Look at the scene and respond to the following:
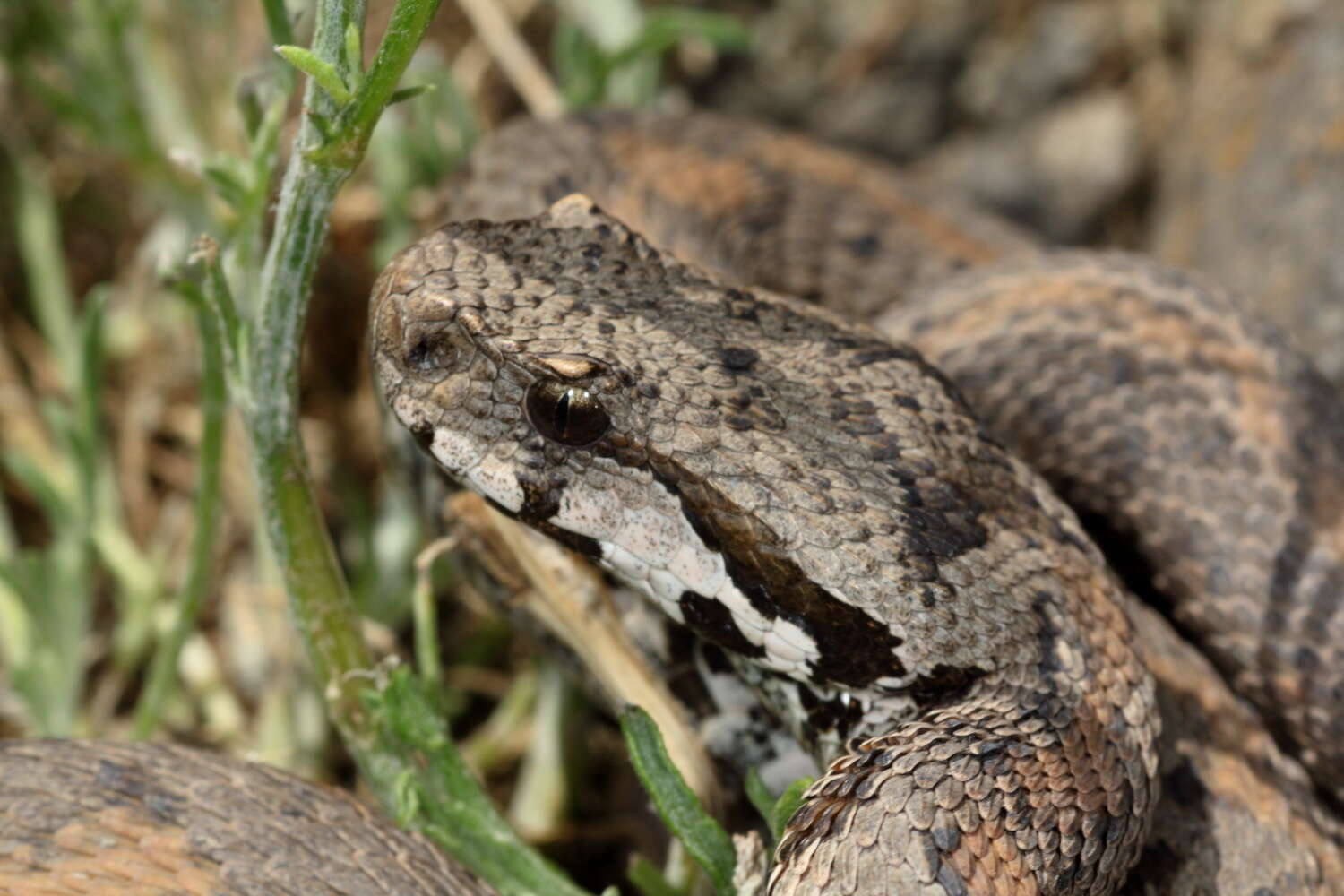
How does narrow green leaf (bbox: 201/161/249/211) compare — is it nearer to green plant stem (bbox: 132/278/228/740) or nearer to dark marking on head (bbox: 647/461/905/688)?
green plant stem (bbox: 132/278/228/740)

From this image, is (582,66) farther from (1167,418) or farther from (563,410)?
(563,410)

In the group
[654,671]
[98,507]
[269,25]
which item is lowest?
[98,507]

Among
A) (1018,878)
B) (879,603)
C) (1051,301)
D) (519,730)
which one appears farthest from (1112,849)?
(519,730)

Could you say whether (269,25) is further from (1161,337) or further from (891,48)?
(891,48)

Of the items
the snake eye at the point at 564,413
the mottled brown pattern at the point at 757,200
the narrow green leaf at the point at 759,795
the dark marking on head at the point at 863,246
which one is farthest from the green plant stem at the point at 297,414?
the dark marking on head at the point at 863,246

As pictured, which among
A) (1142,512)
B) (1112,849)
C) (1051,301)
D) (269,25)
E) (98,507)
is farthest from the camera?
(98,507)

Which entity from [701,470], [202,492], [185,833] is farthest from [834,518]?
[202,492]
